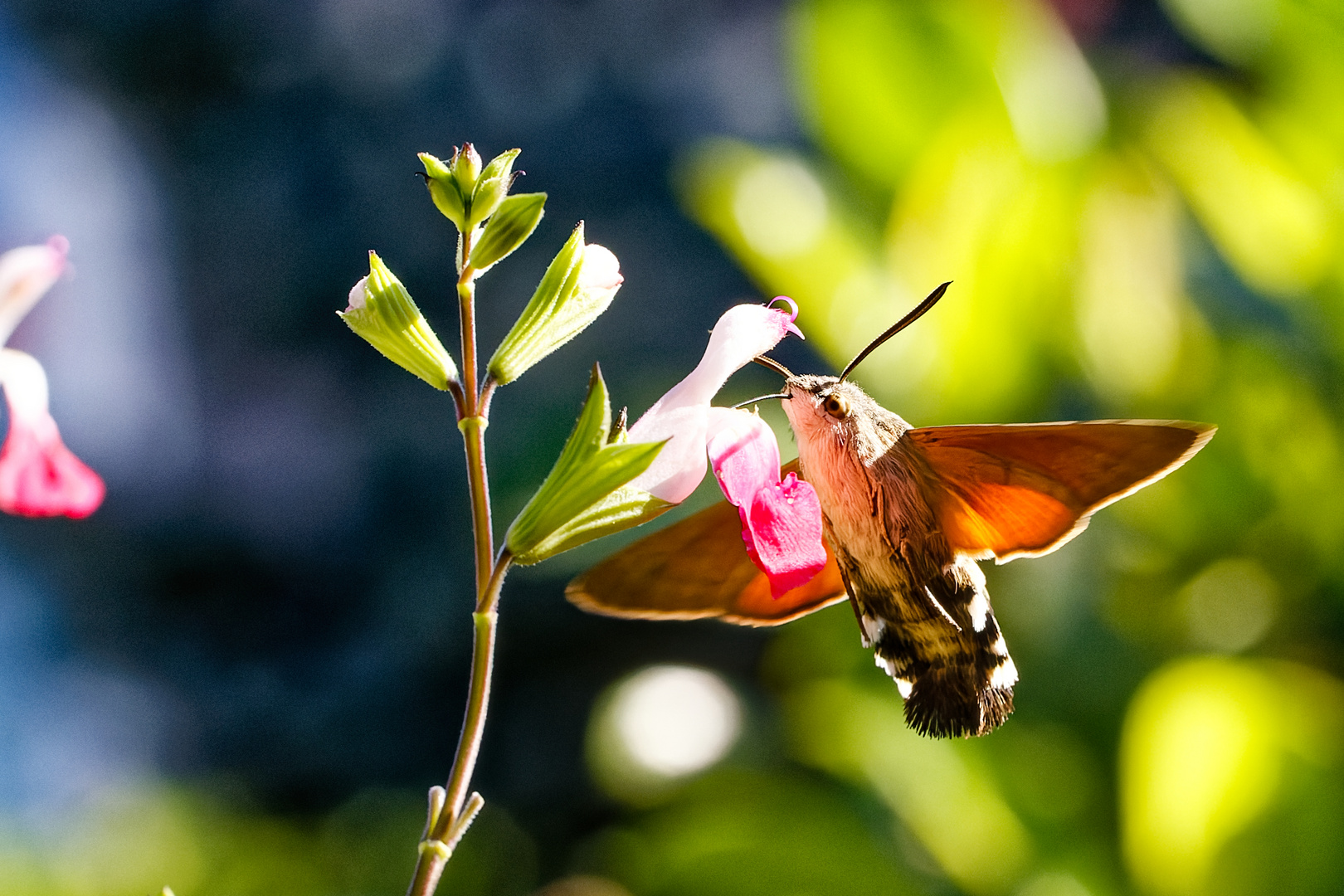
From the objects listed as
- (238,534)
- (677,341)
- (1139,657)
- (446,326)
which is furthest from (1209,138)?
(238,534)

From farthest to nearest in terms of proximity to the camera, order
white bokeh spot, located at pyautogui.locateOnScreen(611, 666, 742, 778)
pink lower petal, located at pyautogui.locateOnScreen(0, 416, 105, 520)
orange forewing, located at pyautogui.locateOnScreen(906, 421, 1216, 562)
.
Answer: white bokeh spot, located at pyautogui.locateOnScreen(611, 666, 742, 778)
orange forewing, located at pyautogui.locateOnScreen(906, 421, 1216, 562)
pink lower petal, located at pyautogui.locateOnScreen(0, 416, 105, 520)

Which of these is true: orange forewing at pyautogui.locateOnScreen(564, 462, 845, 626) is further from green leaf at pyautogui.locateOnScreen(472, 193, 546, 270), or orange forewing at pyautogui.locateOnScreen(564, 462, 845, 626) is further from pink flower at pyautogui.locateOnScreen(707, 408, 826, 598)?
green leaf at pyautogui.locateOnScreen(472, 193, 546, 270)

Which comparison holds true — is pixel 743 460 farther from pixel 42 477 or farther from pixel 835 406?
pixel 42 477

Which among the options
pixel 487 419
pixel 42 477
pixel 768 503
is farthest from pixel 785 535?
pixel 42 477

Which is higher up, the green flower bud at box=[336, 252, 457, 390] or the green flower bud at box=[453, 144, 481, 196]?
the green flower bud at box=[453, 144, 481, 196]

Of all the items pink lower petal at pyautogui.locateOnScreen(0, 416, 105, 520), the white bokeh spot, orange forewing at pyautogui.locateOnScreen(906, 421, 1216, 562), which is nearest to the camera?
pink lower petal at pyautogui.locateOnScreen(0, 416, 105, 520)

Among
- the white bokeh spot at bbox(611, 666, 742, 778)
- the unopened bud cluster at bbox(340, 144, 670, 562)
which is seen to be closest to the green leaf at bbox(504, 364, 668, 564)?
the unopened bud cluster at bbox(340, 144, 670, 562)

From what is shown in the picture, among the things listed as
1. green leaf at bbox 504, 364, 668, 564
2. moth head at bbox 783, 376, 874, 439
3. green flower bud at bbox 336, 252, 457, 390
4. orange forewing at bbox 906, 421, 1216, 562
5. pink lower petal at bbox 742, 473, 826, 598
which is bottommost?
orange forewing at bbox 906, 421, 1216, 562
